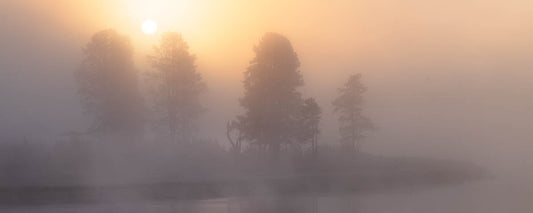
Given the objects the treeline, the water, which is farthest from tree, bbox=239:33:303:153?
the water

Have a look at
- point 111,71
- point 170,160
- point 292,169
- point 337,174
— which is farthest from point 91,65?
point 337,174

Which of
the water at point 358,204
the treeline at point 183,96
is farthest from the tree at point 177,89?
the water at point 358,204

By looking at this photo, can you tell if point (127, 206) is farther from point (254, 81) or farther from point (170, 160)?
point (254, 81)

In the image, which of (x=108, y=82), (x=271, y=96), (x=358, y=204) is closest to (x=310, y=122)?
(x=271, y=96)

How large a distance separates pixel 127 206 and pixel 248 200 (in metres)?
4.43

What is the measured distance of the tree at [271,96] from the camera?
41.7 metres

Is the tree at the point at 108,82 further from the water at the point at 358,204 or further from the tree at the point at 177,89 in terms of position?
the water at the point at 358,204

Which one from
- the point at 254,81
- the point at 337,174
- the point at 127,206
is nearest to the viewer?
the point at 127,206

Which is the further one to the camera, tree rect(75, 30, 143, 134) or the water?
tree rect(75, 30, 143, 134)

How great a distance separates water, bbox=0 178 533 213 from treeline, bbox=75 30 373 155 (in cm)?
1476

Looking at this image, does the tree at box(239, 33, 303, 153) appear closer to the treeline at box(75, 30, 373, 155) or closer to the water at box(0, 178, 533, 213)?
the treeline at box(75, 30, 373, 155)

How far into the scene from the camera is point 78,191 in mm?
26562

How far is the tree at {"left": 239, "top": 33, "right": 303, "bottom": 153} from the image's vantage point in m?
41.7

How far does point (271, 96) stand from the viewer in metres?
42.5
